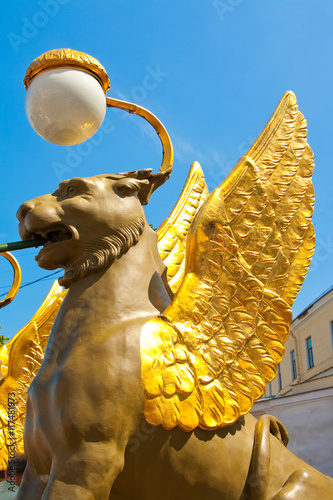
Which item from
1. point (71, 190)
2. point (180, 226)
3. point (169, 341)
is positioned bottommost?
point (169, 341)

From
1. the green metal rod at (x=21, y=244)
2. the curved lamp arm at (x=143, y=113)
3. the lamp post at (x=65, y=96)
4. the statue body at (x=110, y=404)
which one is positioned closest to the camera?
the statue body at (x=110, y=404)

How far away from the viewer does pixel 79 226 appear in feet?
8.54

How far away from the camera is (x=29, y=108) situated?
2.87 m

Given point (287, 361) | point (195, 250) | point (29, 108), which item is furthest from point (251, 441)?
point (287, 361)

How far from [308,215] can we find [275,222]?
9.3 inches

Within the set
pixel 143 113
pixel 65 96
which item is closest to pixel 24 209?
pixel 65 96

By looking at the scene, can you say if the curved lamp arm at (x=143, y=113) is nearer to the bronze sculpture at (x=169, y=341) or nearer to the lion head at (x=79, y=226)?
the bronze sculpture at (x=169, y=341)

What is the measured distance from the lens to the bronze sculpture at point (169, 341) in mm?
2252

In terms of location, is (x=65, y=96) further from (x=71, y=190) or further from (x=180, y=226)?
(x=180, y=226)

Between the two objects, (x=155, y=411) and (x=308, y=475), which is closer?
(x=155, y=411)

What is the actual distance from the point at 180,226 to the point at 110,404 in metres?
2.02

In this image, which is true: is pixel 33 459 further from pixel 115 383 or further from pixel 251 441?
pixel 251 441

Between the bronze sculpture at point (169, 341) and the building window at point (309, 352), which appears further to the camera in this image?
the building window at point (309, 352)

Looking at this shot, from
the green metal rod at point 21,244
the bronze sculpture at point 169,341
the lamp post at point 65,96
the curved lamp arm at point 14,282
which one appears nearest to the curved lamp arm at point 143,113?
the lamp post at point 65,96
